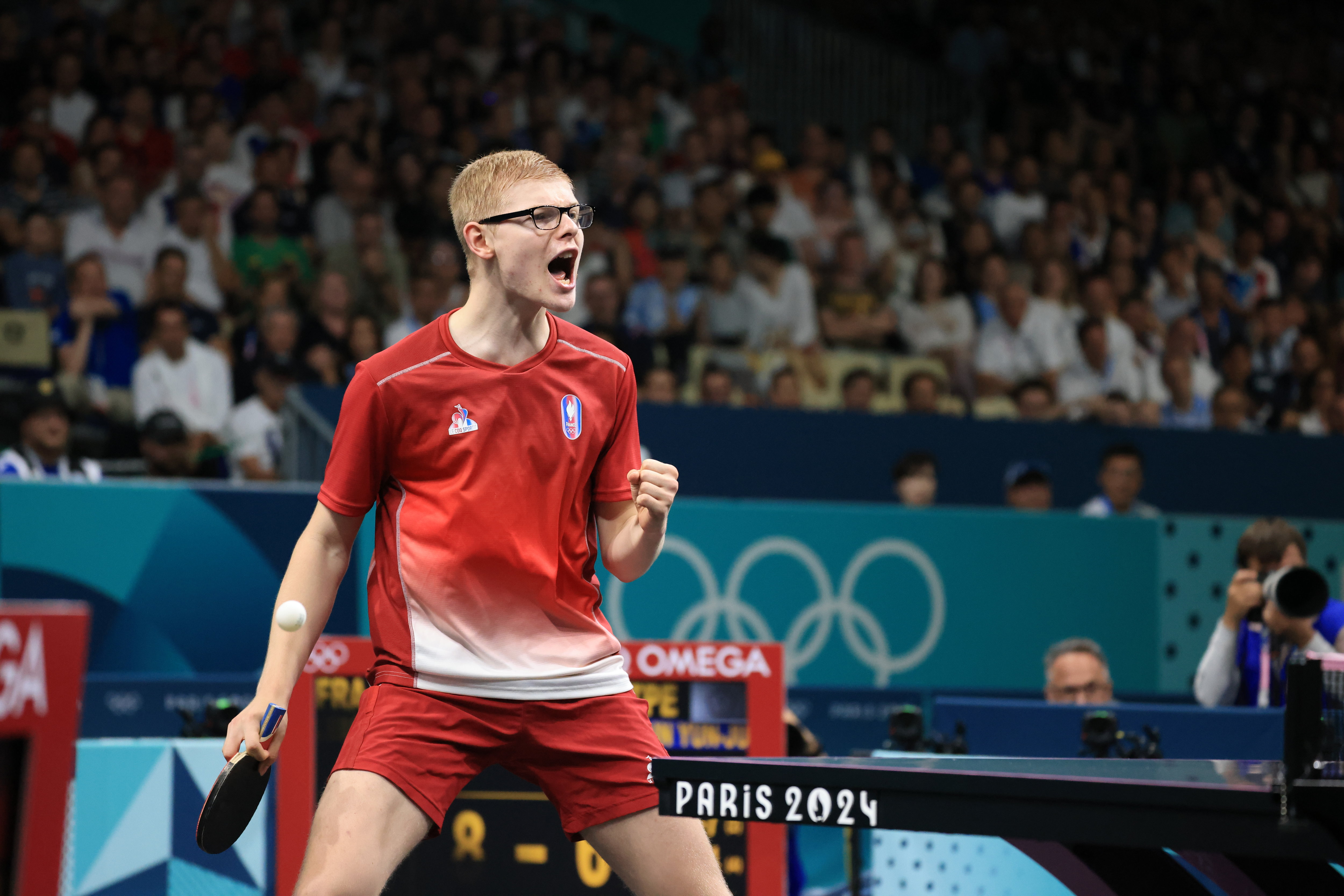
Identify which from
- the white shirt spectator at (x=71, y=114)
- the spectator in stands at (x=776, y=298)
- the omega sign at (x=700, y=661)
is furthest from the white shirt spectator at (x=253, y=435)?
the omega sign at (x=700, y=661)

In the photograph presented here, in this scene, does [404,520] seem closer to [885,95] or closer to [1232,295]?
[1232,295]

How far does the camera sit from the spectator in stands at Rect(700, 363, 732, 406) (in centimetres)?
988

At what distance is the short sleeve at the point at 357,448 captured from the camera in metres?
3.36

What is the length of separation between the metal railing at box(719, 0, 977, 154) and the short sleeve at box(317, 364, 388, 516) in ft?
38.3

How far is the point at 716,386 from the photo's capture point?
9.90 metres

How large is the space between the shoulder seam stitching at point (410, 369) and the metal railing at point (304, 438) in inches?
188

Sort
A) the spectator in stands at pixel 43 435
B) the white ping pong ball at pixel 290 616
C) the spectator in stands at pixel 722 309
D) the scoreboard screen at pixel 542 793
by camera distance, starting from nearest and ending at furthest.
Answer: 1. the white ping pong ball at pixel 290 616
2. the scoreboard screen at pixel 542 793
3. the spectator in stands at pixel 43 435
4. the spectator in stands at pixel 722 309

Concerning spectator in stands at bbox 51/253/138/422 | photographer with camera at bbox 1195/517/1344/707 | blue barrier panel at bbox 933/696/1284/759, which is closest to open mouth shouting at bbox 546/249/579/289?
photographer with camera at bbox 1195/517/1344/707

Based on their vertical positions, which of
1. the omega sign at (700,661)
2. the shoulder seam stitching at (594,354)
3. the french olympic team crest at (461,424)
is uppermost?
the shoulder seam stitching at (594,354)

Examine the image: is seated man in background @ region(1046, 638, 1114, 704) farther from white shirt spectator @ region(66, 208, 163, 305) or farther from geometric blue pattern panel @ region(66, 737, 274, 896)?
white shirt spectator @ region(66, 208, 163, 305)

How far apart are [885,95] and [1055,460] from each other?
264 inches

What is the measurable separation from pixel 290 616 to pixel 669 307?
25.2 feet

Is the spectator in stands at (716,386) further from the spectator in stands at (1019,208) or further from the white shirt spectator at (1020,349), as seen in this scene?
the spectator in stands at (1019,208)

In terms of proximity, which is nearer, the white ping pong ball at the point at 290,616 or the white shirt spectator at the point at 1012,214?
the white ping pong ball at the point at 290,616
